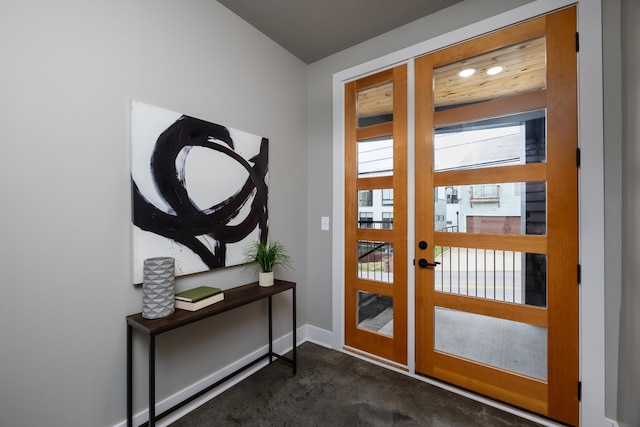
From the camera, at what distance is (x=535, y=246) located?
1.77 metres

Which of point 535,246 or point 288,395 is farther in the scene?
point 288,395

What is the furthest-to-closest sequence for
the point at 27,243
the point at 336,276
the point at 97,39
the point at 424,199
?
the point at 336,276, the point at 424,199, the point at 97,39, the point at 27,243

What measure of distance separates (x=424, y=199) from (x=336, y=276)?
3.65ft

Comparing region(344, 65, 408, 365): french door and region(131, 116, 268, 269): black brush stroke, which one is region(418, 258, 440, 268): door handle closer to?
region(344, 65, 408, 365): french door

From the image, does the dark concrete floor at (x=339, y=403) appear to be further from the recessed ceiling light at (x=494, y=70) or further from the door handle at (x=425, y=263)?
the recessed ceiling light at (x=494, y=70)

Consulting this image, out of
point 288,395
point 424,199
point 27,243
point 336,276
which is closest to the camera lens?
point 27,243

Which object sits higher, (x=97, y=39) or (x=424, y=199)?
(x=97, y=39)

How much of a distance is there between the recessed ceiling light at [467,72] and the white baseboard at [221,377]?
2.55 metres

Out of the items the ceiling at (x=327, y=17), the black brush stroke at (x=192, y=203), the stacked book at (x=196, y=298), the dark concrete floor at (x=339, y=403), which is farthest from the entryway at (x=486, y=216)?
the stacked book at (x=196, y=298)

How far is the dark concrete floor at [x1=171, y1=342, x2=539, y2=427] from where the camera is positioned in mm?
1711

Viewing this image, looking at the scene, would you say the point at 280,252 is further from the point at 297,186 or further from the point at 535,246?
the point at 535,246

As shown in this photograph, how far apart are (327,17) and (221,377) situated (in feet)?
9.68

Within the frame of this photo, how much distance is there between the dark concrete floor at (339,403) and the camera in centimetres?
171

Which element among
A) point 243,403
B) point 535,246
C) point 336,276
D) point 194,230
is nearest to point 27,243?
point 194,230
